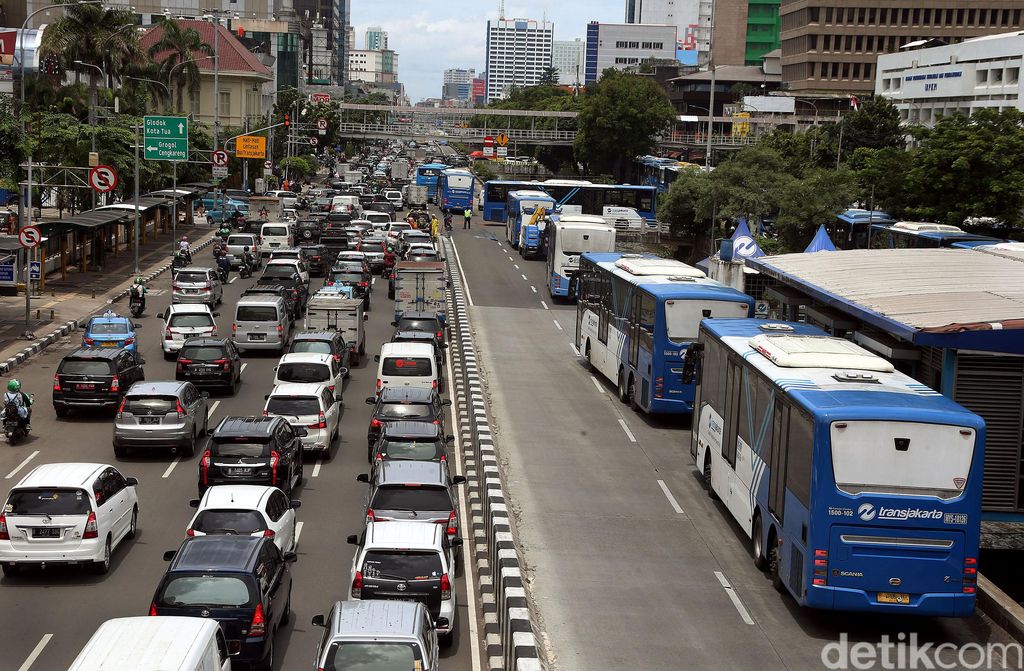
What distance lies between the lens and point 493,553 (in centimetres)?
1775

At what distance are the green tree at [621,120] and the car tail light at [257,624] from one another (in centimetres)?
10327

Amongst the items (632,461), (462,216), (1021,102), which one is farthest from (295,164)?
(632,461)

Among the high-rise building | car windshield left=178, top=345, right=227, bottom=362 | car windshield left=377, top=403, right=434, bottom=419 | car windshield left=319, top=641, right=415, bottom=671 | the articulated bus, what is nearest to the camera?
car windshield left=319, top=641, right=415, bottom=671

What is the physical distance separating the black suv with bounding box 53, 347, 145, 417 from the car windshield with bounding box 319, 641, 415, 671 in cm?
1728

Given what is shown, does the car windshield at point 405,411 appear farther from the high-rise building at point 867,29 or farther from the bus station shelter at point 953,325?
the high-rise building at point 867,29

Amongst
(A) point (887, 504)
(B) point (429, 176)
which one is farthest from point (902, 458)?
(B) point (429, 176)

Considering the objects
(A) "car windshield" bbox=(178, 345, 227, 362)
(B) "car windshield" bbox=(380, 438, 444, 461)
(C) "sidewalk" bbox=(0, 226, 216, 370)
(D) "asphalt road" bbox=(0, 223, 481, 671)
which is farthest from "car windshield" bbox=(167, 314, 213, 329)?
(B) "car windshield" bbox=(380, 438, 444, 461)

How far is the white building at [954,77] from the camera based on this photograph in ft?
263

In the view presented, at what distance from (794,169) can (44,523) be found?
60.9m

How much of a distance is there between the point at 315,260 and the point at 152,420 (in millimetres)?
32238

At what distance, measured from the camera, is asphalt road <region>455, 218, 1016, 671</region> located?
15180 millimetres

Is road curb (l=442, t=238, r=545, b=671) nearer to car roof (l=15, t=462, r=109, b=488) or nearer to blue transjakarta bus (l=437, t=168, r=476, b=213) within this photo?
car roof (l=15, t=462, r=109, b=488)

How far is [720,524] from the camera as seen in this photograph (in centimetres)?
2091

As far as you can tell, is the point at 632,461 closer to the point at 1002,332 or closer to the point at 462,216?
the point at 1002,332
